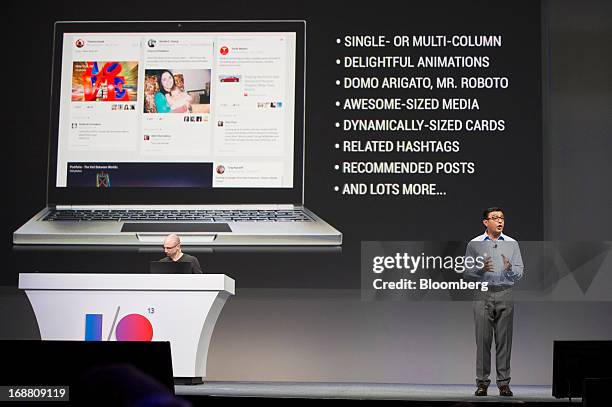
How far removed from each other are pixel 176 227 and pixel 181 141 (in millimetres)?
590

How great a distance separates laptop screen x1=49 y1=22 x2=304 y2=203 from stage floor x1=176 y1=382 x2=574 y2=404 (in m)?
1.31

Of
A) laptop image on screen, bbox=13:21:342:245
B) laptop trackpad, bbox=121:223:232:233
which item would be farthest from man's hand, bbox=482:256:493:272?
laptop trackpad, bbox=121:223:232:233

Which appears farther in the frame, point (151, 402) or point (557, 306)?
point (557, 306)

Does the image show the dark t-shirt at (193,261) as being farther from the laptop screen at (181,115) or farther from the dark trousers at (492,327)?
the dark trousers at (492,327)

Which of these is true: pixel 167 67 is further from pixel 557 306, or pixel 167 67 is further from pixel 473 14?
pixel 557 306

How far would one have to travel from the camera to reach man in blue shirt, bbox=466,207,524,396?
17.3 feet

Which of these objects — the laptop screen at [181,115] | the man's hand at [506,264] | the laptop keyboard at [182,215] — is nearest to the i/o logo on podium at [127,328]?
the laptop keyboard at [182,215]

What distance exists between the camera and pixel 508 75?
19.1 ft

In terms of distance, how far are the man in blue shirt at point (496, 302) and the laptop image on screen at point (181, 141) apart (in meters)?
1.00

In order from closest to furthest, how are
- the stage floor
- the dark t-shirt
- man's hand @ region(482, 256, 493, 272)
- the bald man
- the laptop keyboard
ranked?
the stage floor → the dark t-shirt → man's hand @ region(482, 256, 493, 272) → the bald man → the laptop keyboard

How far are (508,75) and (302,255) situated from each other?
1.88 metres

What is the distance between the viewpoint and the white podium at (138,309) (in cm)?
470

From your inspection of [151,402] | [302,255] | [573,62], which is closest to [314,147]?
[302,255]

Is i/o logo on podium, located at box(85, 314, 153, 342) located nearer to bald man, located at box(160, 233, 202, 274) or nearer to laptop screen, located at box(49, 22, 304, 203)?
bald man, located at box(160, 233, 202, 274)
